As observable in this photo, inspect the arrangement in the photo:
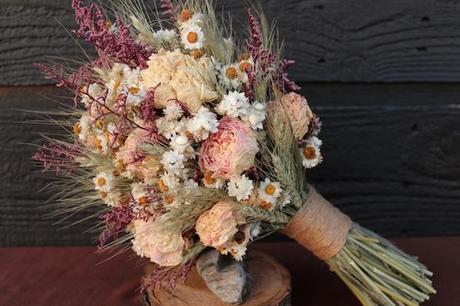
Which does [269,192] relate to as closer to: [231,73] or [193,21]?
[231,73]

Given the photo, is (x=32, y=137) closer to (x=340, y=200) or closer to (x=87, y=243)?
(x=87, y=243)

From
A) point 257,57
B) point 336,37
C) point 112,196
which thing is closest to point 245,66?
point 257,57

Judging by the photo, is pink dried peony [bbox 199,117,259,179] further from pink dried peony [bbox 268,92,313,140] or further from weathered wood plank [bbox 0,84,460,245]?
weathered wood plank [bbox 0,84,460,245]

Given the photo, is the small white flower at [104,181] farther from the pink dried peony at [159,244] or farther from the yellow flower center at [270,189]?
the yellow flower center at [270,189]

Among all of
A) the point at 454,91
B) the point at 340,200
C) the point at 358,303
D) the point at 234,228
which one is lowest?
the point at 358,303

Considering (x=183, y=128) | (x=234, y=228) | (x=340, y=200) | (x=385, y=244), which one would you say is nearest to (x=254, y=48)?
(x=183, y=128)
